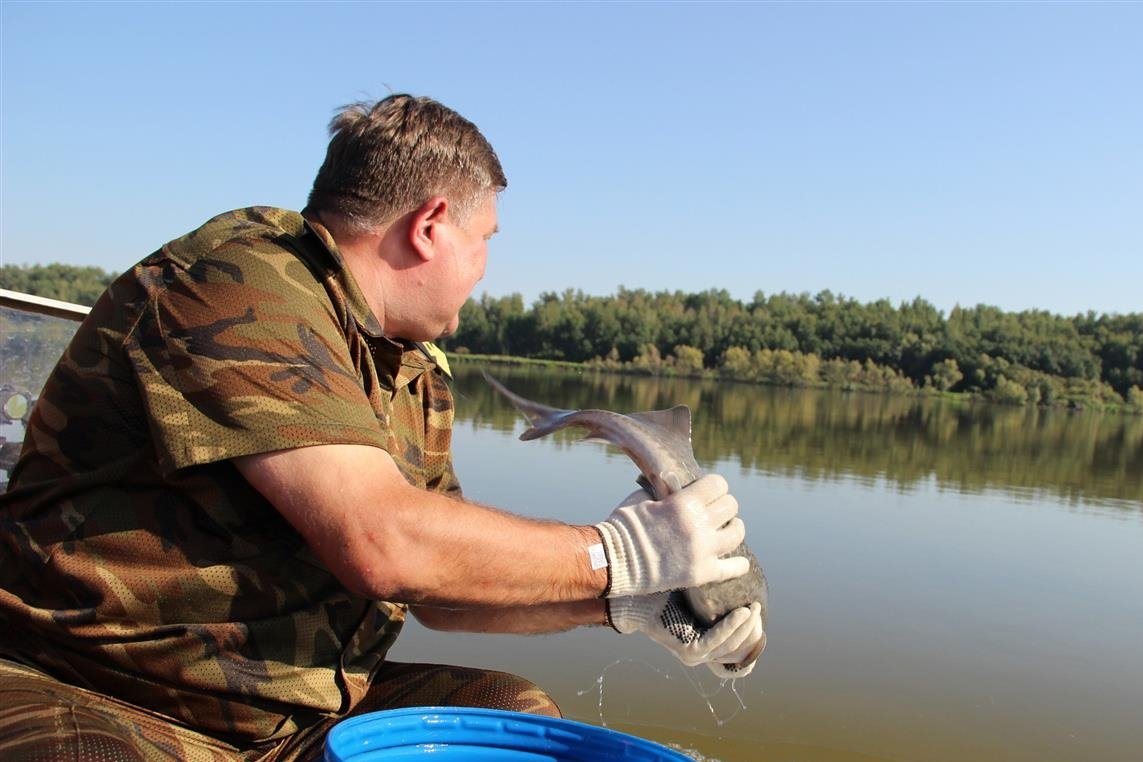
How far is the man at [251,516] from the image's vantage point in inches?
86.4

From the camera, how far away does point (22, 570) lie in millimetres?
2311

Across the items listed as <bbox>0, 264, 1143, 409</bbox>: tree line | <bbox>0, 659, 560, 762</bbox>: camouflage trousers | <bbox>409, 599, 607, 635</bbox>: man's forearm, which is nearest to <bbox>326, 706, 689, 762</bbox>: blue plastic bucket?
<bbox>0, 659, 560, 762</bbox>: camouflage trousers

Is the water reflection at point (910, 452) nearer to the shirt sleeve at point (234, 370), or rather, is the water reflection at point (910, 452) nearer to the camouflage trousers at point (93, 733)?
the camouflage trousers at point (93, 733)

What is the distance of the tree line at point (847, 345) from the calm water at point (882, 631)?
71.6 m

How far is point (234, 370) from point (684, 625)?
4.69 ft

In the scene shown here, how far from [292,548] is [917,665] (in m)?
6.94

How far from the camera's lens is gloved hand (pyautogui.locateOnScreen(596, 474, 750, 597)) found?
8.46ft

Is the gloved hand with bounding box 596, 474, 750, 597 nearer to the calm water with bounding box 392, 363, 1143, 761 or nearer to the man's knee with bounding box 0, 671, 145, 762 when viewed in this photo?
the man's knee with bounding box 0, 671, 145, 762

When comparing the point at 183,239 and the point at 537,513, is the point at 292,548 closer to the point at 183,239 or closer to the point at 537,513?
the point at 183,239

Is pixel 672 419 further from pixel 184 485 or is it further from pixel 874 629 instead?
pixel 874 629

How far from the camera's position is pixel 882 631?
351 inches

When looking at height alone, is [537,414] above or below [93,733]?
above

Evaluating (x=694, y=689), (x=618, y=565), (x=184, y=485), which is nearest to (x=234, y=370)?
(x=184, y=485)

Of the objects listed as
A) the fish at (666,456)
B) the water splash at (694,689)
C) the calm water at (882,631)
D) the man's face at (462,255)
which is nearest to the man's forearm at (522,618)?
the fish at (666,456)
